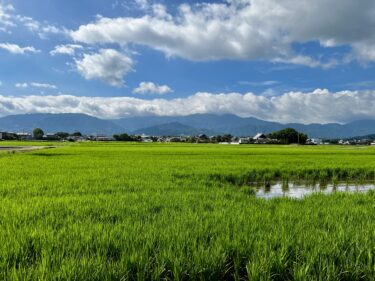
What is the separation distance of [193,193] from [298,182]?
306 inches

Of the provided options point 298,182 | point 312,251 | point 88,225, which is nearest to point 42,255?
point 88,225

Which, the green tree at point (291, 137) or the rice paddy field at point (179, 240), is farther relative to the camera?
the green tree at point (291, 137)

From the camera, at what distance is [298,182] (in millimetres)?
14469

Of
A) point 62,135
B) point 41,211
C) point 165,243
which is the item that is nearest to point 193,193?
point 41,211

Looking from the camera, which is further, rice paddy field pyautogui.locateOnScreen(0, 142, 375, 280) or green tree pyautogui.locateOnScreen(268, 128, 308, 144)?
green tree pyautogui.locateOnScreen(268, 128, 308, 144)

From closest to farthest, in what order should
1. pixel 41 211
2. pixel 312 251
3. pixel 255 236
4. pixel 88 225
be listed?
1. pixel 312 251
2. pixel 255 236
3. pixel 88 225
4. pixel 41 211

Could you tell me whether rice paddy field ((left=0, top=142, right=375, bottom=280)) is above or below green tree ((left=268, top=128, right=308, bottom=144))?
below

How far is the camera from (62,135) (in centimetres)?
14762

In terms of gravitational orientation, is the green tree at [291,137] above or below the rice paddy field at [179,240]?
above

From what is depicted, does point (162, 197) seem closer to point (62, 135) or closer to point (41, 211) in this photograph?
point (41, 211)

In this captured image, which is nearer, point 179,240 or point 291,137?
point 179,240

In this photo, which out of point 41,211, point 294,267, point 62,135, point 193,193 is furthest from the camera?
point 62,135

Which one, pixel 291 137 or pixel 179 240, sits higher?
pixel 291 137

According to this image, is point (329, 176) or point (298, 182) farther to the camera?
point (329, 176)
